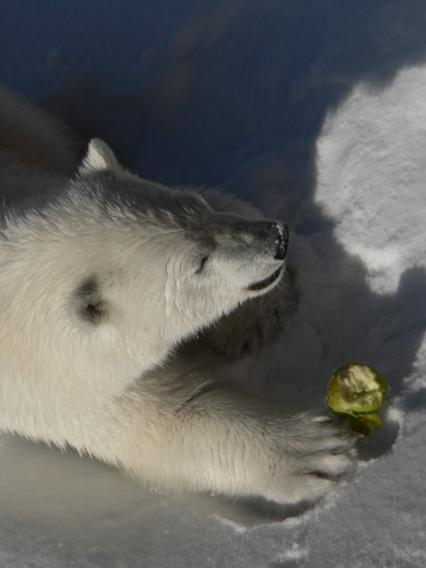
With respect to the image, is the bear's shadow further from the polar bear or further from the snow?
the polar bear

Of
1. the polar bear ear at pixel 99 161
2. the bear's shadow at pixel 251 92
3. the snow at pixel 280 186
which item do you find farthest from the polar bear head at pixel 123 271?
the bear's shadow at pixel 251 92

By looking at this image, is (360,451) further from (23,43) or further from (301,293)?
(23,43)

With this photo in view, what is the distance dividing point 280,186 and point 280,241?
1068mm

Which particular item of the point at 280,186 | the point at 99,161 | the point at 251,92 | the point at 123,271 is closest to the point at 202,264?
the point at 123,271

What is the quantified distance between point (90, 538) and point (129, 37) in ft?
8.48

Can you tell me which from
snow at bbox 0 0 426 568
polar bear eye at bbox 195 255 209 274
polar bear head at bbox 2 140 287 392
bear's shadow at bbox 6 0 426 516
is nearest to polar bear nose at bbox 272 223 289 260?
polar bear head at bbox 2 140 287 392

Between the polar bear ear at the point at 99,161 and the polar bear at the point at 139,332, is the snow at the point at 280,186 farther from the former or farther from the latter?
the polar bear ear at the point at 99,161

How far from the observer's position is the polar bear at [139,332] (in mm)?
2141

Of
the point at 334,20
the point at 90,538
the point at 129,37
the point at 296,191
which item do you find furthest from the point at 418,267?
the point at 129,37

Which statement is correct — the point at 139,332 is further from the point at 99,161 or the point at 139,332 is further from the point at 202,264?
the point at 99,161

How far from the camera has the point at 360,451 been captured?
227 centimetres

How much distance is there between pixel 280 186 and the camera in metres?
3.24

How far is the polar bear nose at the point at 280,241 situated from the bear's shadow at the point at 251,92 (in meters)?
0.59

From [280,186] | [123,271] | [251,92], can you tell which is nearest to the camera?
[123,271]
